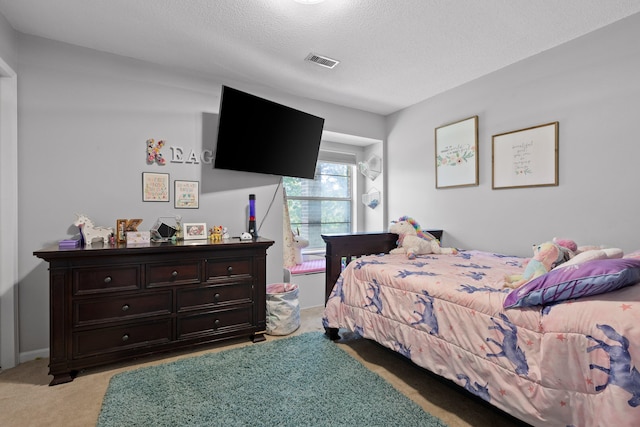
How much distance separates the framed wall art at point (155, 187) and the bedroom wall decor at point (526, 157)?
9.72 ft

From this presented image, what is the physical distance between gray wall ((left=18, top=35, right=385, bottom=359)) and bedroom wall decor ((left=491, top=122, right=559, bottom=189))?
2.50 m

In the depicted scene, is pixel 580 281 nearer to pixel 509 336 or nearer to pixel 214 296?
pixel 509 336

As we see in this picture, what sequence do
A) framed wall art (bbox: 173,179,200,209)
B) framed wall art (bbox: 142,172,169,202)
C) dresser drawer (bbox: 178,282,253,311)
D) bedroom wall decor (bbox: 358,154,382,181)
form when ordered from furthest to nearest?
1. bedroom wall decor (bbox: 358,154,382,181)
2. framed wall art (bbox: 173,179,200,209)
3. framed wall art (bbox: 142,172,169,202)
4. dresser drawer (bbox: 178,282,253,311)

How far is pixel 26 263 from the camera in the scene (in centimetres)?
221

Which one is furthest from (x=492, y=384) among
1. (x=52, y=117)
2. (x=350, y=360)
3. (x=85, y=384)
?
(x=52, y=117)

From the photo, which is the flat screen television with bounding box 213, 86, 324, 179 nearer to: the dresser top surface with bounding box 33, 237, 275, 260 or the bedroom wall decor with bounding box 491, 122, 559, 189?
the dresser top surface with bounding box 33, 237, 275, 260

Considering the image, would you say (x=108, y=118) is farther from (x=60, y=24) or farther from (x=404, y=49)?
(x=404, y=49)

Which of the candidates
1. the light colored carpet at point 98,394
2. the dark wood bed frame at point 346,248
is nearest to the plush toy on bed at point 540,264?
the light colored carpet at point 98,394

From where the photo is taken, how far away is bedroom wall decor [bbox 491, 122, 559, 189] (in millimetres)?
2441

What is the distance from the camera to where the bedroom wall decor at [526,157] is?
244 centimetres

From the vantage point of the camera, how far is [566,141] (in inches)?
92.8

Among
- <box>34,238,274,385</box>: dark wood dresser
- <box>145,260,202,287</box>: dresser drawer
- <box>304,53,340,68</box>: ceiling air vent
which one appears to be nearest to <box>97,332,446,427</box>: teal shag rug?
<box>34,238,274,385</box>: dark wood dresser

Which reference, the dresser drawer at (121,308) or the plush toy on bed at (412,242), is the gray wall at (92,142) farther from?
the plush toy on bed at (412,242)

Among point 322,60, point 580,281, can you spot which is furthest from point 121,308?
point 580,281
